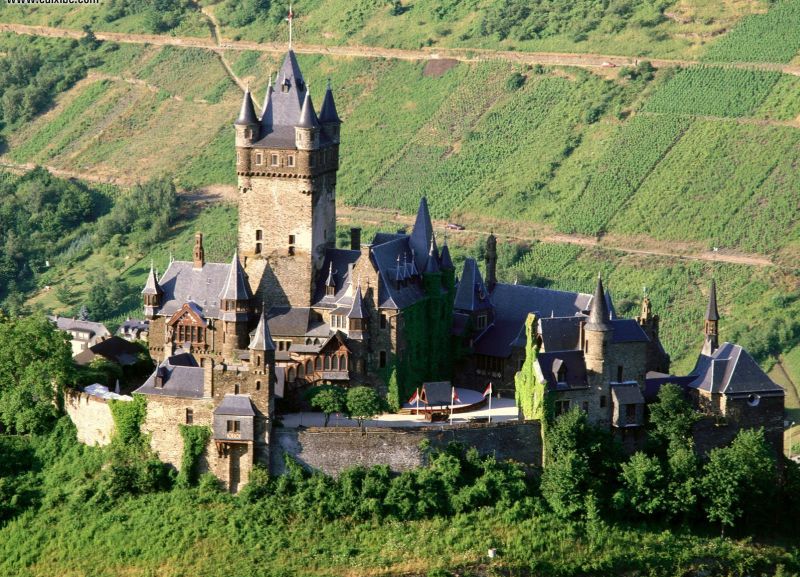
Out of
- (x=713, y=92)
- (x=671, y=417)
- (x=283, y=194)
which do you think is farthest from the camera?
(x=713, y=92)

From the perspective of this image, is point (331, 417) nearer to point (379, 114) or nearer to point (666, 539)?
point (666, 539)

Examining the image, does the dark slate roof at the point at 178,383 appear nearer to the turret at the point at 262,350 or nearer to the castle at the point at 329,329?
the castle at the point at 329,329

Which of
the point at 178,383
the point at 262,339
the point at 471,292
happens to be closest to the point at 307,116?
the point at 471,292

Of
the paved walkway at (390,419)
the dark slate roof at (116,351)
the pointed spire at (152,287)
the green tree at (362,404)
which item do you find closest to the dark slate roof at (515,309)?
the paved walkway at (390,419)

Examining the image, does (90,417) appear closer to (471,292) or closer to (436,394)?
(436,394)

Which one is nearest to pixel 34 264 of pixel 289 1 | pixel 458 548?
pixel 289 1

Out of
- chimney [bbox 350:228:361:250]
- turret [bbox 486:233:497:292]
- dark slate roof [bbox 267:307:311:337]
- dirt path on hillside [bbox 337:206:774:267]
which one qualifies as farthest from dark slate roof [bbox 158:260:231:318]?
dirt path on hillside [bbox 337:206:774:267]

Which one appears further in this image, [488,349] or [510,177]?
[510,177]
